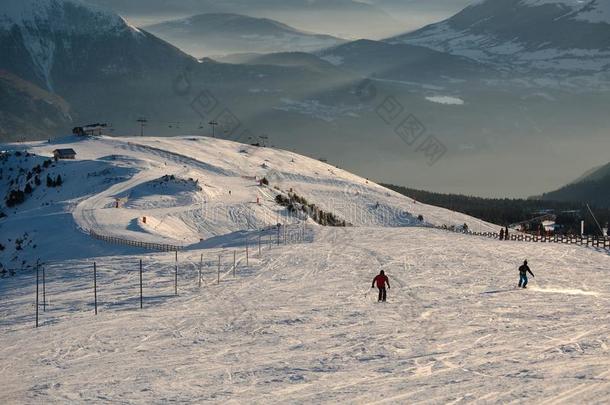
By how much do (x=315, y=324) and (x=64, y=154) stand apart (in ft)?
384

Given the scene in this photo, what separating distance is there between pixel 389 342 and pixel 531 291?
576 inches

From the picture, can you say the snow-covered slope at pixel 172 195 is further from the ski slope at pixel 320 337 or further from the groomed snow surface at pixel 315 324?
the ski slope at pixel 320 337

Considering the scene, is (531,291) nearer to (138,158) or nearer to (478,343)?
(478,343)

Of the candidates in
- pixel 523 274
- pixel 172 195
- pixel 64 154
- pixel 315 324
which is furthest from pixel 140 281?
pixel 64 154

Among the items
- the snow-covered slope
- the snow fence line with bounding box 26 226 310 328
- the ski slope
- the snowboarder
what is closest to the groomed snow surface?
the ski slope

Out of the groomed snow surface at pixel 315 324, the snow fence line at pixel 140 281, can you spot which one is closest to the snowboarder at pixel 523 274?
the groomed snow surface at pixel 315 324

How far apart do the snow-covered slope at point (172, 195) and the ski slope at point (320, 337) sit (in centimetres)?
3309

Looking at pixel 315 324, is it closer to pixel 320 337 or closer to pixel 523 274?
pixel 320 337

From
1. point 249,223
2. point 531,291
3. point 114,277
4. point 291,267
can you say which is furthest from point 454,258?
point 249,223

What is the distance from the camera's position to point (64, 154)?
141500mm

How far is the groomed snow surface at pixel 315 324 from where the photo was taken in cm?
2203

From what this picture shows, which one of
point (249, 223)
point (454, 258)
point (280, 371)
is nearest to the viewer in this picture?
point (280, 371)

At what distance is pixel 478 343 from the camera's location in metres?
26.5

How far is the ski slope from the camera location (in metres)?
21.7
